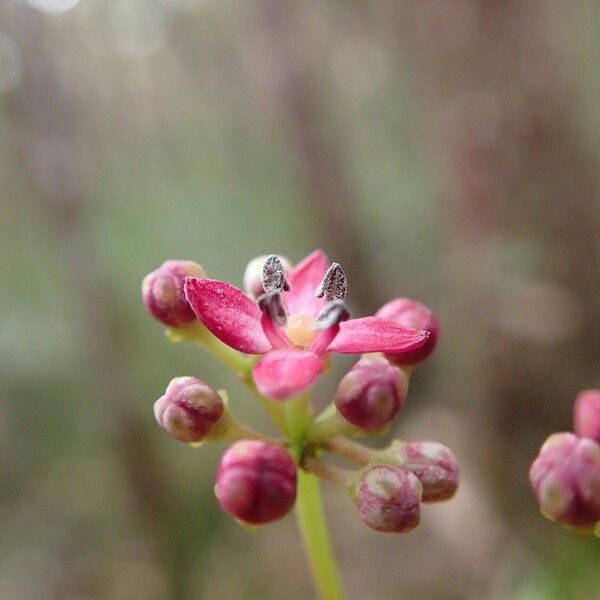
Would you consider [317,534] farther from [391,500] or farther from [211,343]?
[211,343]

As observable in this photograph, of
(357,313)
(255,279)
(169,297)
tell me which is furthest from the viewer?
(357,313)

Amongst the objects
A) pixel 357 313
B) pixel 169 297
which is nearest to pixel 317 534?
pixel 169 297

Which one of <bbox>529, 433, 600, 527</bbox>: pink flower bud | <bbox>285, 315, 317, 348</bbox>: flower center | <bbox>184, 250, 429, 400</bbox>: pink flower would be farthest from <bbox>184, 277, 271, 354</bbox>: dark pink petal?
<bbox>529, 433, 600, 527</bbox>: pink flower bud

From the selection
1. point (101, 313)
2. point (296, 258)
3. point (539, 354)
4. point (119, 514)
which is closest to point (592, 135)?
point (539, 354)

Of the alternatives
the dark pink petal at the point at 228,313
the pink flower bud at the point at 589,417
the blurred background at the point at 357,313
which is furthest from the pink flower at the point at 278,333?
the blurred background at the point at 357,313

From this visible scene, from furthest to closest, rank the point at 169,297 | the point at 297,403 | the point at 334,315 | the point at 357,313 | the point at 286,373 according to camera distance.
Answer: the point at 357,313, the point at 169,297, the point at 297,403, the point at 334,315, the point at 286,373

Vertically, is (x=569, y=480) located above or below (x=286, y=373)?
below

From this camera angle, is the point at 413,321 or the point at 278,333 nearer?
Result: the point at 278,333

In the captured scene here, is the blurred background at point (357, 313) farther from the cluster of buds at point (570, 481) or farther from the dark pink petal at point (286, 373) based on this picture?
the dark pink petal at point (286, 373)

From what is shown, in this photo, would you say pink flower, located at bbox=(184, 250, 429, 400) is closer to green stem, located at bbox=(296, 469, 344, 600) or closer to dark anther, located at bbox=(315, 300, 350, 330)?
dark anther, located at bbox=(315, 300, 350, 330)
